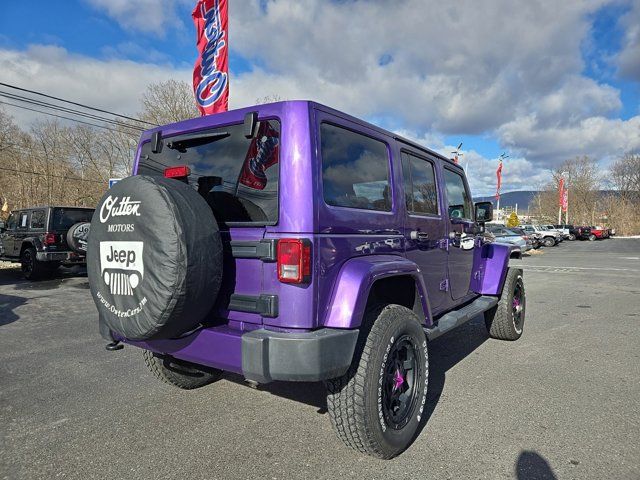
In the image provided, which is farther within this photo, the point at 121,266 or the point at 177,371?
the point at 177,371

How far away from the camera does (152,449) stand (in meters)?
2.67

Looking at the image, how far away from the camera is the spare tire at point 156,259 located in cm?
221

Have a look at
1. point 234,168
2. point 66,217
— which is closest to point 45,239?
point 66,217

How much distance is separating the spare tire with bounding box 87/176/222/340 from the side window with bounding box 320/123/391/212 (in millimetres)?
759

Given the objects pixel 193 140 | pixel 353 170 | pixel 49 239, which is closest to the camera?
pixel 353 170

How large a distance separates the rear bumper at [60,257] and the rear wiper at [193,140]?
8.46 metres

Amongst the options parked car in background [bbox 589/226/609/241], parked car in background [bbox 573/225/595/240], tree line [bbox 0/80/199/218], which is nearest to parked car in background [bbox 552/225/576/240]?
parked car in background [bbox 573/225/595/240]

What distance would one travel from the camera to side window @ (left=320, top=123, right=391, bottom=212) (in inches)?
100

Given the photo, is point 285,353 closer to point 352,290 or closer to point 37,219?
point 352,290

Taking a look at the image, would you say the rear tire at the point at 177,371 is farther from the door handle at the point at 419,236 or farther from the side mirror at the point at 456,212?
the side mirror at the point at 456,212

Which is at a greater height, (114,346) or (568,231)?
(568,231)

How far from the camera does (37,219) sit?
10539mm

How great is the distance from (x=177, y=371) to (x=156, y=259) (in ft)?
5.31

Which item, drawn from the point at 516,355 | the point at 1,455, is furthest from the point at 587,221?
the point at 1,455
